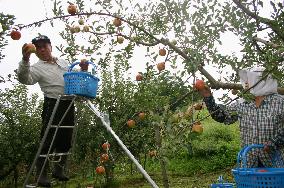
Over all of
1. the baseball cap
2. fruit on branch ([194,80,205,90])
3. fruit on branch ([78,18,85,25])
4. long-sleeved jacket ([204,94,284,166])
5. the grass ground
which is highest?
fruit on branch ([78,18,85,25])

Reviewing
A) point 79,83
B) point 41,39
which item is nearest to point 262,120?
point 79,83

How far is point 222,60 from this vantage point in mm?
2482

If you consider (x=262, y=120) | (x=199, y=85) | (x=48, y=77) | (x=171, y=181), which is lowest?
(x=171, y=181)

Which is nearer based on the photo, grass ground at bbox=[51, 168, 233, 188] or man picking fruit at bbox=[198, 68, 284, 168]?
man picking fruit at bbox=[198, 68, 284, 168]

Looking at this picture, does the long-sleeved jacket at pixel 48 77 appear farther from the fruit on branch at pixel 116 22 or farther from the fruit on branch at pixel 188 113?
the fruit on branch at pixel 188 113

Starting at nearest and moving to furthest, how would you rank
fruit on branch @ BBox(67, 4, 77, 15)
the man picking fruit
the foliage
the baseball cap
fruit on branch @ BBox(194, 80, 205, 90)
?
fruit on branch @ BBox(194, 80, 205, 90) → the man picking fruit → fruit on branch @ BBox(67, 4, 77, 15) → the baseball cap → the foliage

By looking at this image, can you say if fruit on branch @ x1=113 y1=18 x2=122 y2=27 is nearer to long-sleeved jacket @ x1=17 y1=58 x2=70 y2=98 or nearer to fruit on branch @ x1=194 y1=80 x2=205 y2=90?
long-sleeved jacket @ x1=17 y1=58 x2=70 y2=98

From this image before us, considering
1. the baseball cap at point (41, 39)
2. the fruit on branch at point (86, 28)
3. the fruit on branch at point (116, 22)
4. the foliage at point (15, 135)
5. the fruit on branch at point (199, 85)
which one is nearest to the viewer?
the fruit on branch at point (199, 85)

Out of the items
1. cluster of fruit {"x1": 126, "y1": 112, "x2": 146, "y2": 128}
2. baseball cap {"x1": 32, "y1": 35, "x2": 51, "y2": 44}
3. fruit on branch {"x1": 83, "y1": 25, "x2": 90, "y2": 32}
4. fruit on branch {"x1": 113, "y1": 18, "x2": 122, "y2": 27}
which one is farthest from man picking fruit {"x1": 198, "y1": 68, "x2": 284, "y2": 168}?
baseball cap {"x1": 32, "y1": 35, "x2": 51, "y2": 44}

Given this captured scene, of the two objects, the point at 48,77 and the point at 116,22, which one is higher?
the point at 116,22

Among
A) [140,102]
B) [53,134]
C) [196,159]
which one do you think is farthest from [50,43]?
[196,159]

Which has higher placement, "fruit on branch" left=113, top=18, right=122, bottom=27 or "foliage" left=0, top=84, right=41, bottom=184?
"fruit on branch" left=113, top=18, right=122, bottom=27

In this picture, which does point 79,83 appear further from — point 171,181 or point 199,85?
point 171,181

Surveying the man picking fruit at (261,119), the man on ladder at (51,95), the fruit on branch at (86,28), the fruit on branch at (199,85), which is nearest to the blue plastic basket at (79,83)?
the man on ladder at (51,95)
